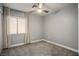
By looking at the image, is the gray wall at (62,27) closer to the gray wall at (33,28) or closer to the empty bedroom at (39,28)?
the empty bedroom at (39,28)

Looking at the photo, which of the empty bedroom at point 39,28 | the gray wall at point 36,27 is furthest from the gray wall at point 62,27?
the gray wall at point 36,27

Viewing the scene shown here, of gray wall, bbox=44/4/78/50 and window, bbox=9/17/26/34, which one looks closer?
window, bbox=9/17/26/34

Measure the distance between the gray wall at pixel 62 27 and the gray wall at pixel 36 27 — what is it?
0.15 meters

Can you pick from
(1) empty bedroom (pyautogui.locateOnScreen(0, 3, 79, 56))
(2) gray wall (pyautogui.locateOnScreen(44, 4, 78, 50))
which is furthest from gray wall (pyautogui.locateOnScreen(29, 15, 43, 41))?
(2) gray wall (pyautogui.locateOnScreen(44, 4, 78, 50))

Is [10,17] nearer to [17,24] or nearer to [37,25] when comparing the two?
[17,24]

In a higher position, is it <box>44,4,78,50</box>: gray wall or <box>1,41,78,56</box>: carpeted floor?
<box>44,4,78,50</box>: gray wall

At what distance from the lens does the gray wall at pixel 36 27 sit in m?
1.35

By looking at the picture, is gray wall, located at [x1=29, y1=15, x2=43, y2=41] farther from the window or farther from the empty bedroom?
the window

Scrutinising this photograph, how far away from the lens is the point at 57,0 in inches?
35.9

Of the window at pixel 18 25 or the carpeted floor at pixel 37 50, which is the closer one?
the window at pixel 18 25

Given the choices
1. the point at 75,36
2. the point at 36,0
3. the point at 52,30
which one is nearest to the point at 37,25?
the point at 52,30

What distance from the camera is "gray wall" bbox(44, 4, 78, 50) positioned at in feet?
4.54

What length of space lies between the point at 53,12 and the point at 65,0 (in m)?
0.51

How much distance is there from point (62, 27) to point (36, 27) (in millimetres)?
673
